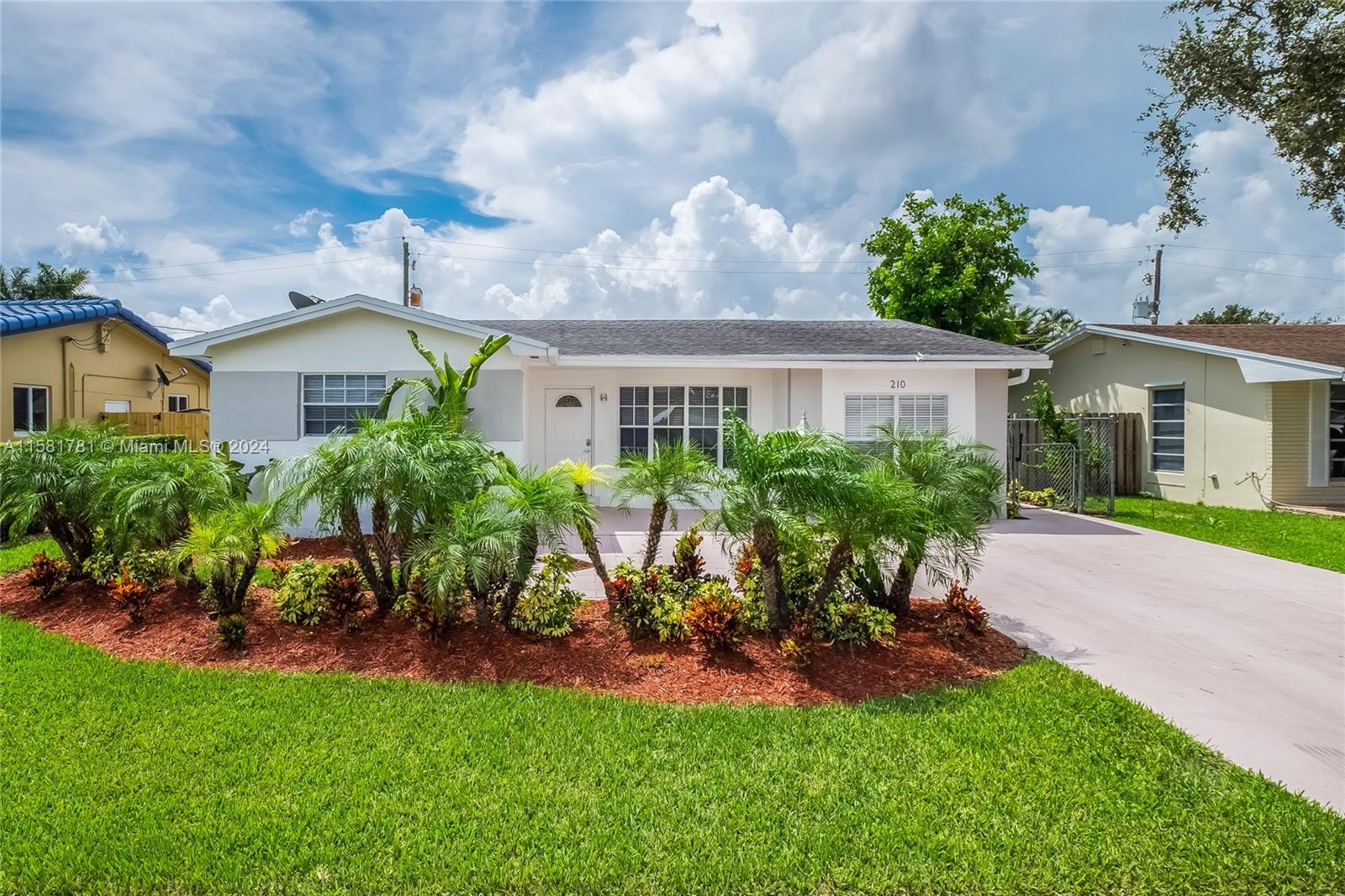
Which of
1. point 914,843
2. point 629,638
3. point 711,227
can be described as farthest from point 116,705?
point 711,227

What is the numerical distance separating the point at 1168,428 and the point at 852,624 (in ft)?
47.9

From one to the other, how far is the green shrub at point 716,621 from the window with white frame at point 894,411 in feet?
24.6

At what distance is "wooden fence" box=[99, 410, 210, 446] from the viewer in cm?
1476

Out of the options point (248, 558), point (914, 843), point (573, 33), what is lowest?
point (914, 843)

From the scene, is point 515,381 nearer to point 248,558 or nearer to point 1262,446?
point 248,558

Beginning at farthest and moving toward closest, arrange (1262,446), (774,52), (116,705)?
(1262,446) → (774,52) → (116,705)

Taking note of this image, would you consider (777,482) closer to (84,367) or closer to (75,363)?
(75,363)

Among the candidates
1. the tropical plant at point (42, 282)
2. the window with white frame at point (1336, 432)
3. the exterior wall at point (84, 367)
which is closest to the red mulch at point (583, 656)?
the exterior wall at point (84, 367)

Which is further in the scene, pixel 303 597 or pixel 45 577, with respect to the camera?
pixel 45 577

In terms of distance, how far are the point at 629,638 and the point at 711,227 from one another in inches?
571

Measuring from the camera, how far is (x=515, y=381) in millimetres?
10445

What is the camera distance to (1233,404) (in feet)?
43.2

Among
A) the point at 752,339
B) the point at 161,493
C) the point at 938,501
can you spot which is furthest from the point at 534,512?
the point at 752,339

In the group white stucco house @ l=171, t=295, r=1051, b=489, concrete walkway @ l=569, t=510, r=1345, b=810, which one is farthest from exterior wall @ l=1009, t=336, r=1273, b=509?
white stucco house @ l=171, t=295, r=1051, b=489
